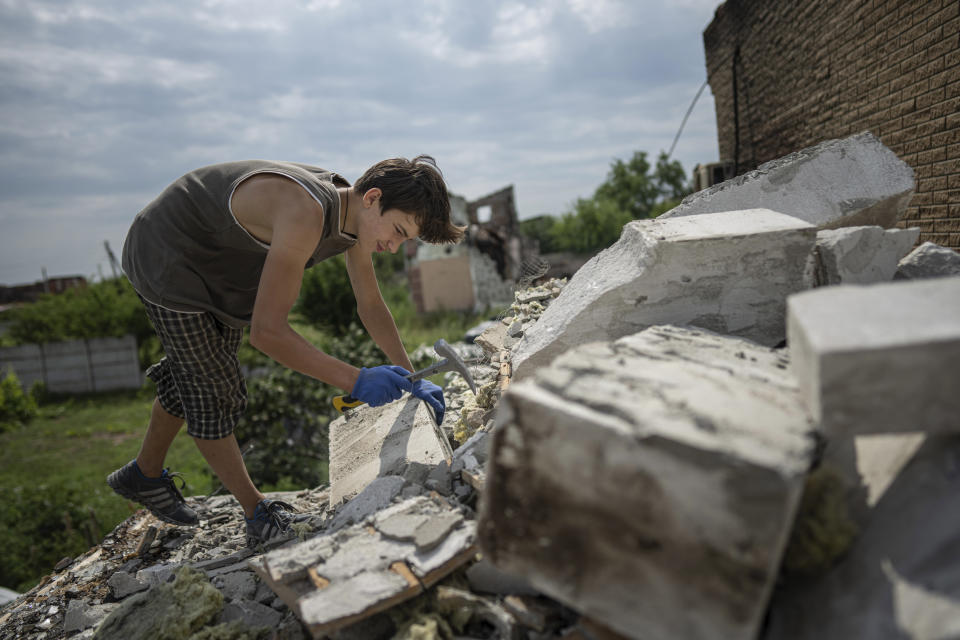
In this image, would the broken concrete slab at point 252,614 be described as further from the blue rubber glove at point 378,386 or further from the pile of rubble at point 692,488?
the blue rubber glove at point 378,386

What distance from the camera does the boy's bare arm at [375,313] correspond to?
8.92ft

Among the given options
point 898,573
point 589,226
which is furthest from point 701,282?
point 589,226

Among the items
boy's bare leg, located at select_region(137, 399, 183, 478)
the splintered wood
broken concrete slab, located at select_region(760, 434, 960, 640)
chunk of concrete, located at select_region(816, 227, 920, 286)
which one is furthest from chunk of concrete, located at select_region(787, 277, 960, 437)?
boy's bare leg, located at select_region(137, 399, 183, 478)

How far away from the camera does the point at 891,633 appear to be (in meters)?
0.88

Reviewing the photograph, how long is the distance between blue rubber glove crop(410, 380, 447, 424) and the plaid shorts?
2.58 feet

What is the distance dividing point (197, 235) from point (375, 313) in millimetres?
911

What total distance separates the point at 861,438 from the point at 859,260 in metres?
0.76

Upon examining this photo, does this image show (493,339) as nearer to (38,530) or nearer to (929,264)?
(929,264)

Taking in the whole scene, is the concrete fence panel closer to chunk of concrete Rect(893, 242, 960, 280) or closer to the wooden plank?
the wooden plank

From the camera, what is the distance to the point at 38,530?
521 cm

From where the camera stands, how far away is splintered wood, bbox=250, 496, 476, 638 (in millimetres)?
1341

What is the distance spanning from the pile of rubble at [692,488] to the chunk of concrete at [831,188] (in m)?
0.35

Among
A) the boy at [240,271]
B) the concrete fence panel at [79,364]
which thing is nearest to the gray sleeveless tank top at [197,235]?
the boy at [240,271]

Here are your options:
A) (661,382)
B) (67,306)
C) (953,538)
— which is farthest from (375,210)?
(67,306)
